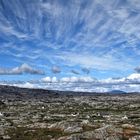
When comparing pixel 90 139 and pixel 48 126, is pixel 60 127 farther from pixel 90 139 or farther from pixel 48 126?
pixel 90 139

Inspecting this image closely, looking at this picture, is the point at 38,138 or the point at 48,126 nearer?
the point at 38,138

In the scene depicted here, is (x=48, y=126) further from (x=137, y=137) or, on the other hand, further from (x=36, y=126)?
(x=137, y=137)

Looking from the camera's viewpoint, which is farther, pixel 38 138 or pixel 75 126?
pixel 75 126

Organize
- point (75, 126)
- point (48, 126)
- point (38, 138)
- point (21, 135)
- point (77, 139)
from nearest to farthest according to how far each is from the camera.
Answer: point (77, 139) < point (38, 138) < point (21, 135) < point (75, 126) < point (48, 126)

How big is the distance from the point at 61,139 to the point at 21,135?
845 inches

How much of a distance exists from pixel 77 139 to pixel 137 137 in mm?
17183

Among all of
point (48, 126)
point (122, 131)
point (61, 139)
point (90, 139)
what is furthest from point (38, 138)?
point (48, 126)

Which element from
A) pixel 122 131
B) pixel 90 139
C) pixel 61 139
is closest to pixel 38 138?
pixel 61 139

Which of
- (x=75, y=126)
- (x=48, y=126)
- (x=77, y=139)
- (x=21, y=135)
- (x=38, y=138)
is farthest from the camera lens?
(x=48, y=126)

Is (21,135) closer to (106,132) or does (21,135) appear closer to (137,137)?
(106,132)

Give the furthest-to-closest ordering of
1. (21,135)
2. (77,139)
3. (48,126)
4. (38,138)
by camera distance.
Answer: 1. (48,126)
2. (21,135)
3. (38,138)
4. (77,139)

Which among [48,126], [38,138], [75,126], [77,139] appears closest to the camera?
[77,139]

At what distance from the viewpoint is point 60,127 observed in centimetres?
12281

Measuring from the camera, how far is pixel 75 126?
12062cm
